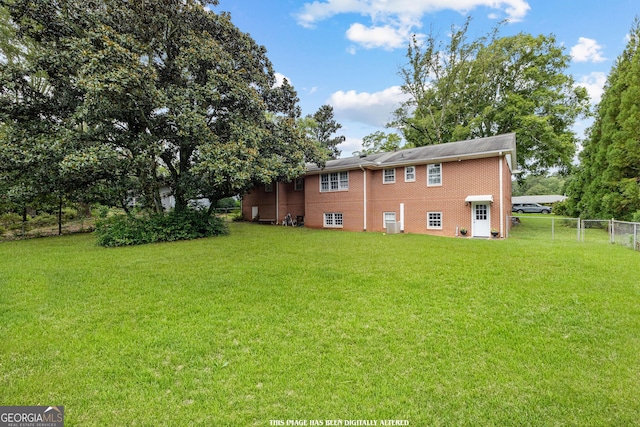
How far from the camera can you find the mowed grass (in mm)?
2580

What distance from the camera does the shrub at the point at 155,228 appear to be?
38.3 ft

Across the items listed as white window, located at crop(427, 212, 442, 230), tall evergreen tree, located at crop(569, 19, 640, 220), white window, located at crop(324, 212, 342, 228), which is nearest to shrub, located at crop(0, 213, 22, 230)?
white window, located at crop(324, 212, 342, 228)

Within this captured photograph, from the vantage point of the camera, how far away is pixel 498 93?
26094 millimetres

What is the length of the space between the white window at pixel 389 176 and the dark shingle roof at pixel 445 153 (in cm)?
39

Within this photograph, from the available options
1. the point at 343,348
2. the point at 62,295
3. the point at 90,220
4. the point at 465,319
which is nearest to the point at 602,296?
the point at 465,319

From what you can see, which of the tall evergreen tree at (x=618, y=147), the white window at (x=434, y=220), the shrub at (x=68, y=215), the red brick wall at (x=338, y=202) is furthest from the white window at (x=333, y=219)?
the shrub at (x=68, y=215)

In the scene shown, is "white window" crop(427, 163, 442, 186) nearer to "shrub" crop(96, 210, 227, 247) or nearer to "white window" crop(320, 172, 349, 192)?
"white window" crop(320, 172, 349, 192)

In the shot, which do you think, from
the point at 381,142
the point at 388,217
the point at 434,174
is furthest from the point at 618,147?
the point at 381,142

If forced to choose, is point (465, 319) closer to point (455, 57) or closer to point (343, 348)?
point (343, 348)

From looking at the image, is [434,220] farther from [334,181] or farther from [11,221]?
[11,221]

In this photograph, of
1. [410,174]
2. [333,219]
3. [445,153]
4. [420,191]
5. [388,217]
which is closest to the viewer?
[445,153]

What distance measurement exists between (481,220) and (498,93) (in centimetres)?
1779

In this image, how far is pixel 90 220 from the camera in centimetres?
1802

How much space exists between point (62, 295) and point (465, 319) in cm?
698
